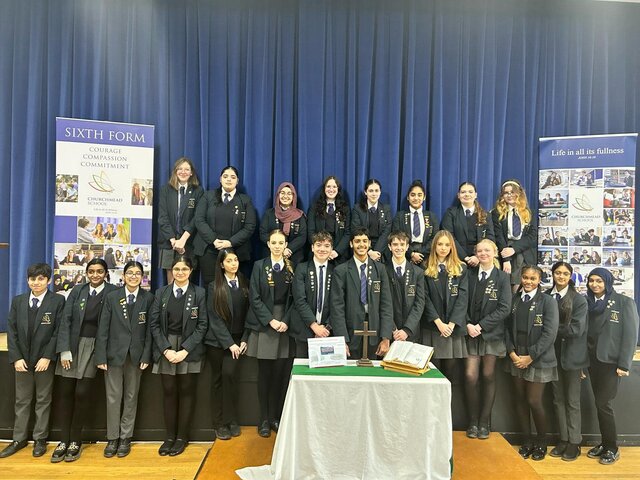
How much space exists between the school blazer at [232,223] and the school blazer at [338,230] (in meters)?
0.53

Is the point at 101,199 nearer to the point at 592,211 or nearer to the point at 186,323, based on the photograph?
the point at 186,323

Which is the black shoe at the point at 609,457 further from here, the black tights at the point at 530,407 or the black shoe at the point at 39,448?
the black shoe at the point at 39,448

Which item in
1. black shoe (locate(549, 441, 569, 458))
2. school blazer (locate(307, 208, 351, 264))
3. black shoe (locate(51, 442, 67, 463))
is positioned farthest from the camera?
school blazer (locate(307, 208, 351, 264))

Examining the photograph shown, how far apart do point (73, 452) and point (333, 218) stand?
2.74 m

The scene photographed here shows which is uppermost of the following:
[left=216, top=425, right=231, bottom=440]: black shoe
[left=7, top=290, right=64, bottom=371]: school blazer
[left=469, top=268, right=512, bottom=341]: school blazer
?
[left=469, top=268, right=512, bottom=341]: school blazer

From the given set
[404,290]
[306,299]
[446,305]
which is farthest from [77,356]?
[446,305]

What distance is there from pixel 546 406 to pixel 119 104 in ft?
15.8

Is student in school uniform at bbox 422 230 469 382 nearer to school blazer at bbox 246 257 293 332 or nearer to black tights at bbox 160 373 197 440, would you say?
school blazer at bbox 246 257 293 332

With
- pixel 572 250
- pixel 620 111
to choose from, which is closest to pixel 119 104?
pixel 572 250

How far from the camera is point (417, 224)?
4031 mm

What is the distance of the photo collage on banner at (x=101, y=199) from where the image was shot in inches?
159

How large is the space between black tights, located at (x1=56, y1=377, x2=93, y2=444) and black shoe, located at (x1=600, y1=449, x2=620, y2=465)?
3.91m

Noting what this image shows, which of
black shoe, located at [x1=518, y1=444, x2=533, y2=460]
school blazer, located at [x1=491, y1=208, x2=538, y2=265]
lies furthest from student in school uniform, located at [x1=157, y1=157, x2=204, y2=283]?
black shoe, located at [x1=518, y1=444, x2=533, y2=460]

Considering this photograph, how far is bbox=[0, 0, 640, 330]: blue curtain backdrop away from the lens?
4395mm
